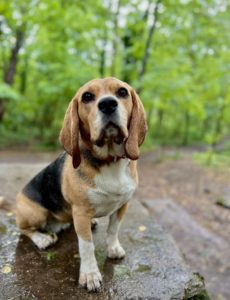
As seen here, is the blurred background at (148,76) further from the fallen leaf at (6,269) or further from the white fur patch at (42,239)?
the fallen leaf at (6,269)

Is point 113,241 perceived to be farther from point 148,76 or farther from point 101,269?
point 148,76

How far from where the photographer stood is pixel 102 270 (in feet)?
10.4

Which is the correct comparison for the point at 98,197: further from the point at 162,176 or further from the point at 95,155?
the point at 162,176

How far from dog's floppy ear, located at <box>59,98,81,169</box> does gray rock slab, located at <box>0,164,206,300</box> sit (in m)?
1.15

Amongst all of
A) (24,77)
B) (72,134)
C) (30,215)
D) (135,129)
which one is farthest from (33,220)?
(24,77)

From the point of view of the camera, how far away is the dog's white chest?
2732 mm

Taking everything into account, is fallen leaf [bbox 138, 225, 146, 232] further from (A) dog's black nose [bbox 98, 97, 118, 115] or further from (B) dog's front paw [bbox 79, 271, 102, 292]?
(A) dog's black nose [bbox 98, 97, 118, 115]

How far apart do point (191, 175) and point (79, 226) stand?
28.4ft

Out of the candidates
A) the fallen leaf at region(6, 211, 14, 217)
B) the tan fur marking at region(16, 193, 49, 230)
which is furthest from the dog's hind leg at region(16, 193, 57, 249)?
the fallen leaf at region(6, 211, 14, 217)

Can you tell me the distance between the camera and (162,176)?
11164mm

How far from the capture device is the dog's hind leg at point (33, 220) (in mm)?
3402

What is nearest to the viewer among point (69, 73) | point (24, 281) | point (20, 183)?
point (24, 281)

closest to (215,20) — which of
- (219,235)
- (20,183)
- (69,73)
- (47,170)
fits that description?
(69,73)

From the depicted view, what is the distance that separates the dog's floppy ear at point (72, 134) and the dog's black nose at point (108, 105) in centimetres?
30
